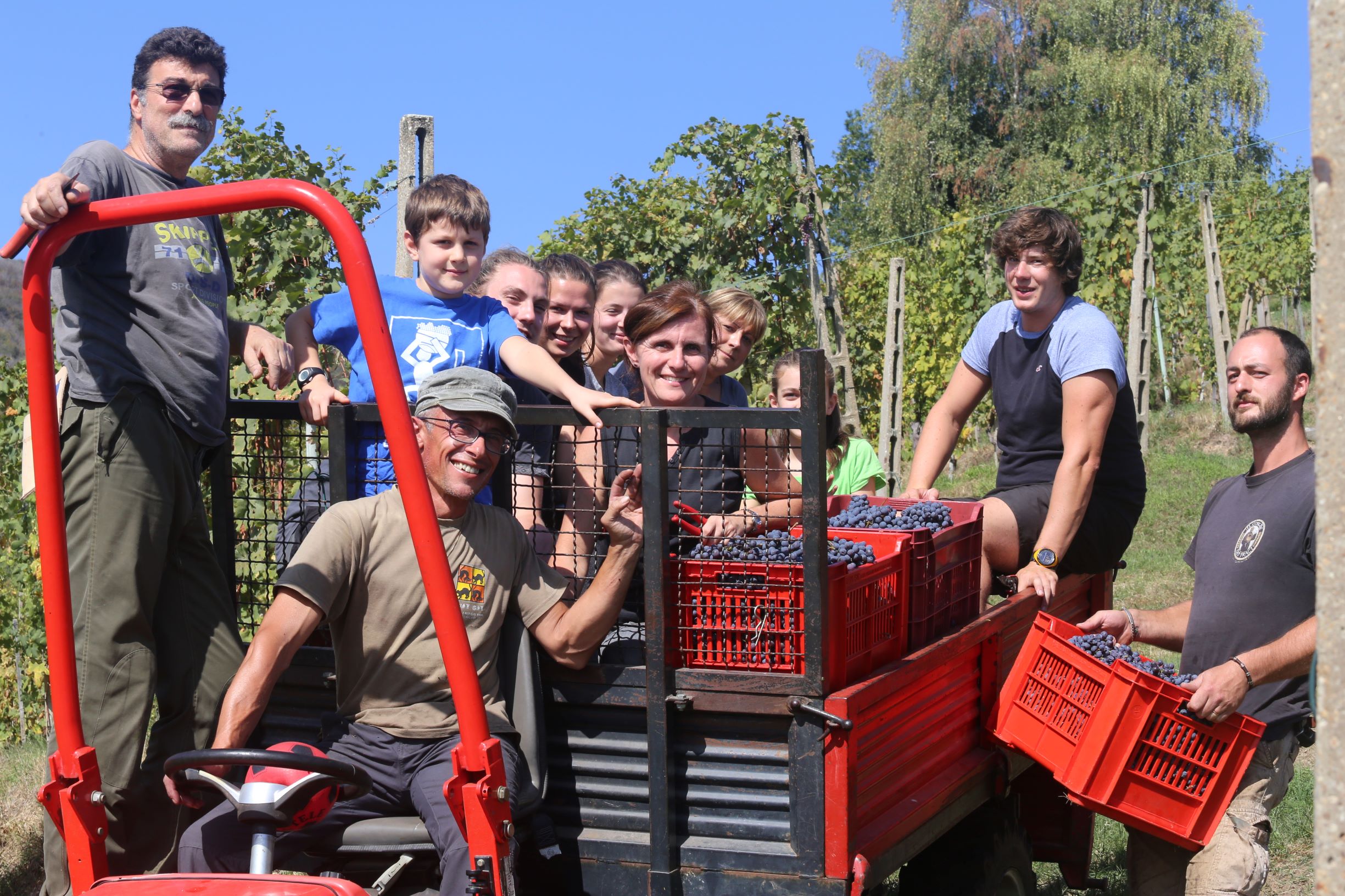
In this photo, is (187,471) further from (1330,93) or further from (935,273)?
(935,273)

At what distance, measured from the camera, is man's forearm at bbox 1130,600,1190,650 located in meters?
4.16

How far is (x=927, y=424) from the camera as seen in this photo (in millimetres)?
5008

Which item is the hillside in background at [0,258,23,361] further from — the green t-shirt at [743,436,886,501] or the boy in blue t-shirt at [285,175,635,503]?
the green t-shirt at [743,436,886,501]

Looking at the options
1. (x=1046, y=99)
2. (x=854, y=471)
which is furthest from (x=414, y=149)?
(x=1046, y=99)

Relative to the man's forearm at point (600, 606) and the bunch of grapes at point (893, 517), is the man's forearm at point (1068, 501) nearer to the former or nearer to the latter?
the bunch of grapes at point (893, 517)

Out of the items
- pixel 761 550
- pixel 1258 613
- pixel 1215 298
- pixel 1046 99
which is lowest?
pixel 1258 613

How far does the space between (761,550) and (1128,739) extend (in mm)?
1150

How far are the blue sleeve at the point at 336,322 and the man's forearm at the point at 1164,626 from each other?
2.50m

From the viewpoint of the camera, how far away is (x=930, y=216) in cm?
3006

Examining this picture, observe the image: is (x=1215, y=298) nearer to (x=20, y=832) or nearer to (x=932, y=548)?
(x=932, y=548)

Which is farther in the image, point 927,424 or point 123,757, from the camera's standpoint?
point 927,424

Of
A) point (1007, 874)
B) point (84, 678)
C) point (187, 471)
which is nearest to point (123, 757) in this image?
point (84, 678)

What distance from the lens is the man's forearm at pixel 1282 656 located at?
11.5 feet

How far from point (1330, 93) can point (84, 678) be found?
285cm
